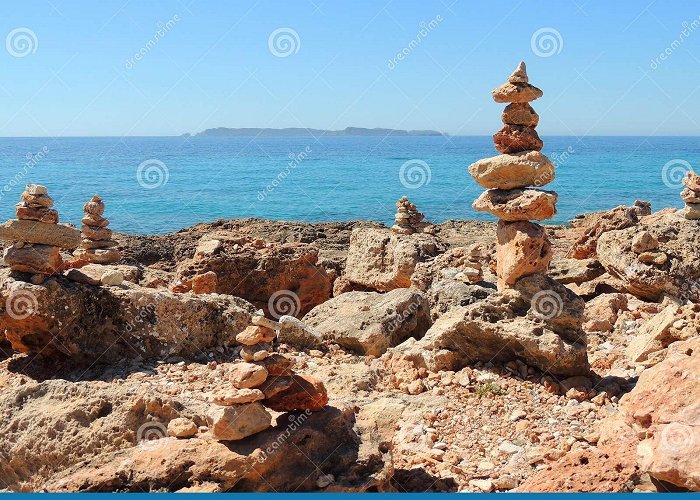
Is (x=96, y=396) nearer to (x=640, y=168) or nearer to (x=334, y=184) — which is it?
(x=334, y=184)

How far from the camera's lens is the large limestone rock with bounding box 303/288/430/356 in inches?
396

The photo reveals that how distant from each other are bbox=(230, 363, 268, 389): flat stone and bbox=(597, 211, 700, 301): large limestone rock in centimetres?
808

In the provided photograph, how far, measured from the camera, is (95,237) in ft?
50.9

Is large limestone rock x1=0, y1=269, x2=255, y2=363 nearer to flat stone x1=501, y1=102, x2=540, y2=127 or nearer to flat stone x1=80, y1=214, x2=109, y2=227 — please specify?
flat stone x1=501, y1=102, x2=540, y2=127

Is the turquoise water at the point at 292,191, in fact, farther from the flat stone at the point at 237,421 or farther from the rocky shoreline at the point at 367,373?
the flat stone at the point at 237,421

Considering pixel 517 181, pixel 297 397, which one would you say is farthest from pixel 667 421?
pixel 517 181

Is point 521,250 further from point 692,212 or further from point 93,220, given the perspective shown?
point 93,220

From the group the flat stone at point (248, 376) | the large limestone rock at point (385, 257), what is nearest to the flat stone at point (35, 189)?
the flat stone at point (248, 376)

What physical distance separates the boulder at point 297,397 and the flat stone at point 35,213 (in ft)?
17.5

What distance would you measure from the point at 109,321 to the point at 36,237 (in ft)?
4.85

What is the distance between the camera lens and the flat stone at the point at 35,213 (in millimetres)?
9680

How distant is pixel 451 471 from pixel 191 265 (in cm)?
807

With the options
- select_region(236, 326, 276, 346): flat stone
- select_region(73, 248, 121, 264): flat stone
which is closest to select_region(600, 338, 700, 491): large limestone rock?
select_region(236, 326, 276, 346): flat stone

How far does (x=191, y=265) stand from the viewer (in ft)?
44.3
